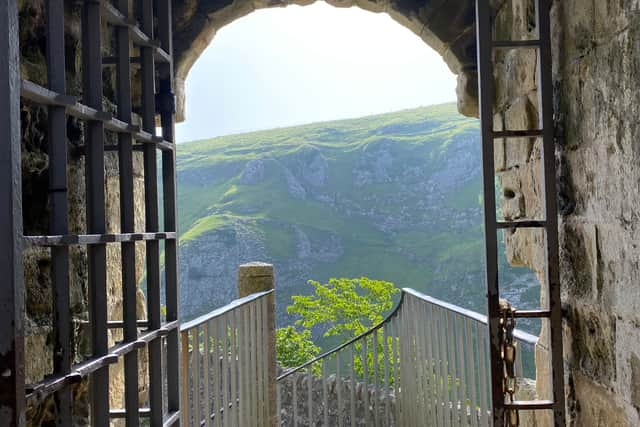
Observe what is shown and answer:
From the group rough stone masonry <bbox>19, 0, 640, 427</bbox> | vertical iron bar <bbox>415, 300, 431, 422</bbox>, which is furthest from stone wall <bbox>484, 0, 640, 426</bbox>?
vertical iron bar <bbox>415, 300, 431, 422</bbox>

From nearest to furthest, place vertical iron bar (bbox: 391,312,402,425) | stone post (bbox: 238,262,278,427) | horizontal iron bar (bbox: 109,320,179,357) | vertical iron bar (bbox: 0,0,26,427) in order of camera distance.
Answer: vertical iron bar (bbox: 0,0,26,427) < horizontal iron bar (bbox: 109,320,179,357) < stone post (bbox: 238,262,278,427) < vertical iron bar (bbox: 391,312,402,425)

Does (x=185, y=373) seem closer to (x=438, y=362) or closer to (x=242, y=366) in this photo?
(x=242, y=366)

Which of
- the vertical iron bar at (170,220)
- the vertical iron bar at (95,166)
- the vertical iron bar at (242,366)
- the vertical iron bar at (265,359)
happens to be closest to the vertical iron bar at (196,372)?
the vertical iron bar at (170,220)

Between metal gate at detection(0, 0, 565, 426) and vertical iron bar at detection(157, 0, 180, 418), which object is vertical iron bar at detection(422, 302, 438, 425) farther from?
vertical iron bar at detection(157, 0, 180, 418)

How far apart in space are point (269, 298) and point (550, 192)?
2010 mm

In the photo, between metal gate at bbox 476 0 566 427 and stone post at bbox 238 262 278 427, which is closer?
metal gate at bbox 476 0 566 427

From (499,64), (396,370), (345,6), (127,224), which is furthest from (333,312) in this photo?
(127,224)

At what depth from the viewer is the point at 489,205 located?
212cm

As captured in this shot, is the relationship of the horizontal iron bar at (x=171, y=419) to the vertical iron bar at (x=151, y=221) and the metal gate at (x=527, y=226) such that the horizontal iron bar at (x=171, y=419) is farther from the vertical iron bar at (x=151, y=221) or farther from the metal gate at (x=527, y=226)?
the metal gate at (x=527, y=226)

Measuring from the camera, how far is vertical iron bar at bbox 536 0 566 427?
6.79 ft

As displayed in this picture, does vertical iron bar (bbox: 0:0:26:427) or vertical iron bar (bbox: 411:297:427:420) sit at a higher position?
vertical iron bar (bbox: 0:0:26:427)

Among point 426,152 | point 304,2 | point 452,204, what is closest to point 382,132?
point 426,152

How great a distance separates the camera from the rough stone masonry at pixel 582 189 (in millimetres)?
1565

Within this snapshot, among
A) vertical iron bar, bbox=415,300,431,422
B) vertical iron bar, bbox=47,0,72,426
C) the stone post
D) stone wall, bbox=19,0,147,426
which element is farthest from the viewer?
the stone post
